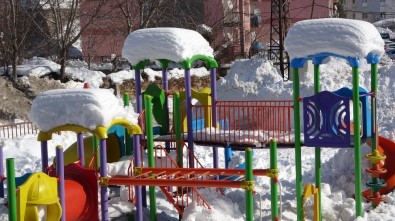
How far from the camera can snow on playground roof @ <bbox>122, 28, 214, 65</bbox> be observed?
10.7 m

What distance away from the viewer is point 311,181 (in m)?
12.0

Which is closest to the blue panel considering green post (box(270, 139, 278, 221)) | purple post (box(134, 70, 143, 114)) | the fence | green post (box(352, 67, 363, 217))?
green post (box(352, 67, 363, 217))

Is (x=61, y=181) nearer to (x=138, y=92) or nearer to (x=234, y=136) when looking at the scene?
(x=234, y=136)

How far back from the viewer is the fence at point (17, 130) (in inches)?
702

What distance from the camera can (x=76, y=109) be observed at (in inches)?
322

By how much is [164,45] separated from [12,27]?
52.3 feet

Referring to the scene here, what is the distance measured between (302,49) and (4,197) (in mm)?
5849

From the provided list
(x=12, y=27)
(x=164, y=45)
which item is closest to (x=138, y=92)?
(x=164, y=45)

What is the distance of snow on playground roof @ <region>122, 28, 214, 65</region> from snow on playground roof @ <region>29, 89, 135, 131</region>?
2.42 m

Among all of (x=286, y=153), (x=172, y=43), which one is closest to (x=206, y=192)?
(x=172, y=43)

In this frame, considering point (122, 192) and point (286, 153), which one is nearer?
point (122, 192)

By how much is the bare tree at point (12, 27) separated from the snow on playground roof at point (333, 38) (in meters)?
16.8

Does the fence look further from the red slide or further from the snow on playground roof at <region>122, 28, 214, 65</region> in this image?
the red slide

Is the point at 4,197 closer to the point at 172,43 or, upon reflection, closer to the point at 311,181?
the point at 172,43
